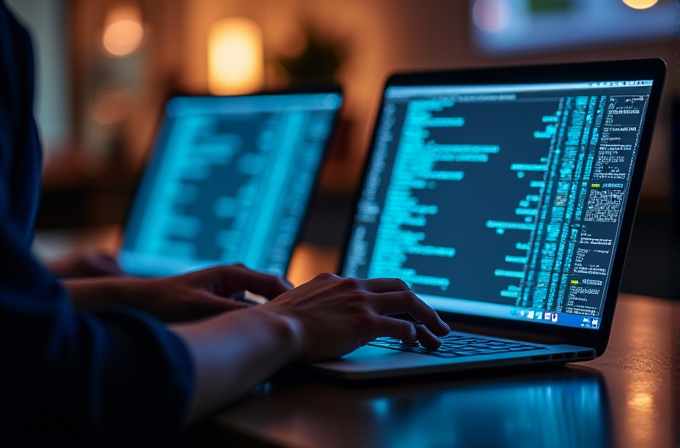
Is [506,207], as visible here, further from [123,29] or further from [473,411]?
[123,29]

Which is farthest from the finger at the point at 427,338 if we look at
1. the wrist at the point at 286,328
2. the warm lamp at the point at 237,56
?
the warm lamp at the point at 237,56

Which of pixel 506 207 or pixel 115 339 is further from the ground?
pixel 506 207

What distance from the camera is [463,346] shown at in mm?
857

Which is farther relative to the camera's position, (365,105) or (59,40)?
(59,40)

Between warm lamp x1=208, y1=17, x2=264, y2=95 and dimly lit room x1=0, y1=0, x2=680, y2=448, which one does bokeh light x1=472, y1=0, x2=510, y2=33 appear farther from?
dimly lit room x1=0, y1=0, x2=680, y2=448

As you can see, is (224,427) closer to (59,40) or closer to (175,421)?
(175,421)

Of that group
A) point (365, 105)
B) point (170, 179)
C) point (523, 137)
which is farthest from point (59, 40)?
point (523, 137)

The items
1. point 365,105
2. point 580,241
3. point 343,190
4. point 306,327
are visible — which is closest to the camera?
point 306,327

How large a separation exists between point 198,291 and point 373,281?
0.24m

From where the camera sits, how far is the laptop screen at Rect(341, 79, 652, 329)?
2.89ft

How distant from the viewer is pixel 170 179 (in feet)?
5.20

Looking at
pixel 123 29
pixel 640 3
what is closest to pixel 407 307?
pixel 640 3

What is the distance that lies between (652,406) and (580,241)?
231mm

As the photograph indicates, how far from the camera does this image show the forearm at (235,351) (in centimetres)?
65
